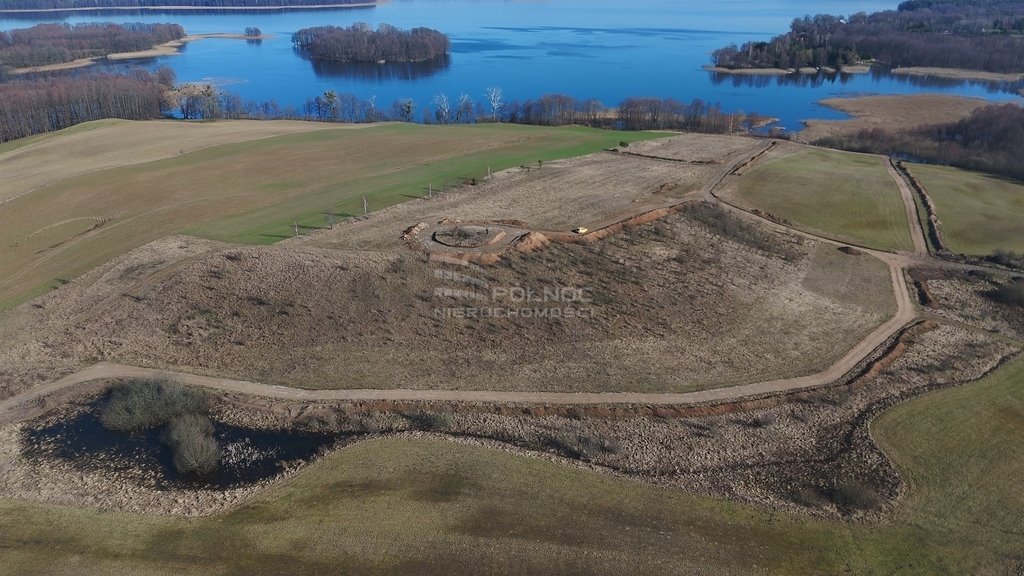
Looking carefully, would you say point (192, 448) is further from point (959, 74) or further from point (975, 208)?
point (959, 74)

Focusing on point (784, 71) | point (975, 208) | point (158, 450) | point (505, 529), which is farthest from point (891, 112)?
point (158, 450)

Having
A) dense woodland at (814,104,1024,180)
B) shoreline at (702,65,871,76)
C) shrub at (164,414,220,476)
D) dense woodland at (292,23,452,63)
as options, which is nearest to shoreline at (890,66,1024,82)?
shoreline at (702,65,871,76)

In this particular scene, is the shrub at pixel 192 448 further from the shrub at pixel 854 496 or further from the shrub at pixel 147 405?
the shrub at pixel 854 496

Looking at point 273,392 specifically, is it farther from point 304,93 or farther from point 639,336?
point 304,93

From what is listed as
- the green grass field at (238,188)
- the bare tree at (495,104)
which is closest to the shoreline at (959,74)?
the bare tree at (495,104)

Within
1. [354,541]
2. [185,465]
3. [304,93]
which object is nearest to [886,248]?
[354,541]

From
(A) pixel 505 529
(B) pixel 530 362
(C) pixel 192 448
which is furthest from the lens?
(B) pixel 530 362
